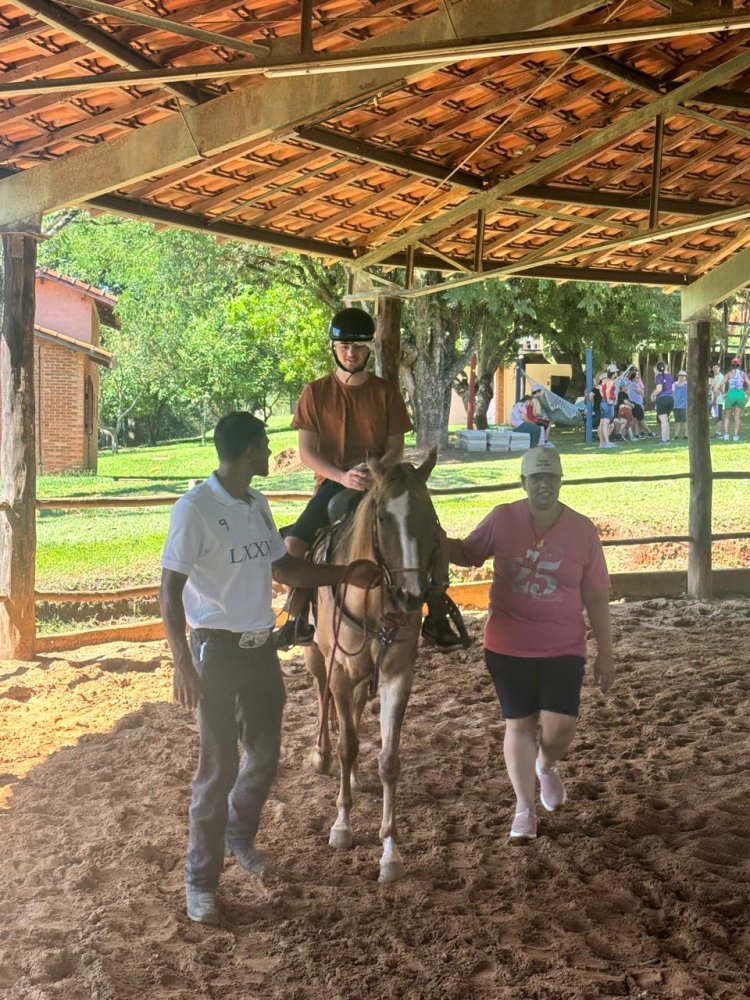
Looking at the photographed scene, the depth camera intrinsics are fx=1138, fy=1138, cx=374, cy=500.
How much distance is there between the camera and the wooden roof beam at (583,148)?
731 cm

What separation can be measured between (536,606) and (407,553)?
83cm

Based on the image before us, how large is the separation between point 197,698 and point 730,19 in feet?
12.0

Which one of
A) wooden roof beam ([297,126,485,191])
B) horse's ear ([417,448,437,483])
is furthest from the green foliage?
horse's ear ([417,448,437,483])

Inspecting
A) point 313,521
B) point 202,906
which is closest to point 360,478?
point 313,521

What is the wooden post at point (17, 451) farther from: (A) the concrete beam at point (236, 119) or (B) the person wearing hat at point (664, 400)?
(B) the person wearing hat at point (664, 400)

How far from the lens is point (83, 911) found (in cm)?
427

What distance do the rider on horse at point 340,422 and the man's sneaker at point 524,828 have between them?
1.46 m

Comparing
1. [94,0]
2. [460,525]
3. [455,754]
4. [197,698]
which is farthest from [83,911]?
[460,525]

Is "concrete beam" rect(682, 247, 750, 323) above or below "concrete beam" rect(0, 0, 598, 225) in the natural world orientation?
below

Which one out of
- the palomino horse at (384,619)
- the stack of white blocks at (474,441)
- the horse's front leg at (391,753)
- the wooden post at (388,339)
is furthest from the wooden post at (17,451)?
the stack of white blocks at (474,441)

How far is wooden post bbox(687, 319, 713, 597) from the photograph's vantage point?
1151cm

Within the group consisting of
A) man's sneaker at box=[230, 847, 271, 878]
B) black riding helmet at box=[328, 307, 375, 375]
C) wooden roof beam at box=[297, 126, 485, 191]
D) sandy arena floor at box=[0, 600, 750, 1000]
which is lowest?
sandy arena floor at box=[0, 600, 750, 1000]

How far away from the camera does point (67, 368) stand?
2480 cm

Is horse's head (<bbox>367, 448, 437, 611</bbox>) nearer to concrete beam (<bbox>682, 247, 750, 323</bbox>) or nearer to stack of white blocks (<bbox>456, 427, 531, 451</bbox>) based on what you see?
concrete beam (<bbox>682, 247, 750, 323</bbox>)
